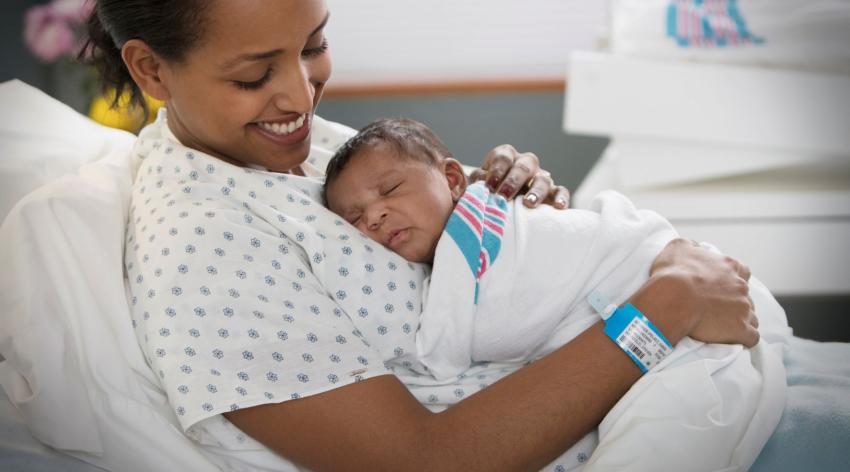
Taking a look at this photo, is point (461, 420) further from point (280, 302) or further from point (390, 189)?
point (390, 189)

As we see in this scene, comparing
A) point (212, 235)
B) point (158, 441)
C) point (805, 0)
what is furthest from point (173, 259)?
point (805, 0)

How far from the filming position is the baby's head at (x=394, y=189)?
139 centimetres

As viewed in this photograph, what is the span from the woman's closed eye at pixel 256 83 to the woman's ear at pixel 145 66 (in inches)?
5.0

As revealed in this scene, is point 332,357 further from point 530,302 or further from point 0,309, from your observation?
point 0,309

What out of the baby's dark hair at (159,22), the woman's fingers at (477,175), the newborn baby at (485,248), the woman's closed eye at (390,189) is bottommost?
the newborn baby at (485,248)

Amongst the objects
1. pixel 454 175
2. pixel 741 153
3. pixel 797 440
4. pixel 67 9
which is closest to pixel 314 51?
pixel 454 175

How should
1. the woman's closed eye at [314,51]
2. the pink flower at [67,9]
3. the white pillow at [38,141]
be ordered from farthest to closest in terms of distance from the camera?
1. the pink flower at [67,9]
2. the white pillow at [38,141]
3. the woman's closed eye at [314,51]

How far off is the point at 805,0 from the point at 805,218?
0.67 meters

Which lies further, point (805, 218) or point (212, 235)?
point (805, 218)

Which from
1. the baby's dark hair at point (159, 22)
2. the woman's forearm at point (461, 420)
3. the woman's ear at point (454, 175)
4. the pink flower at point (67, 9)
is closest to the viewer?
the woman's forearm at point (461, 420)

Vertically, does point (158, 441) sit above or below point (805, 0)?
below

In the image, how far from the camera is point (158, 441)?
46.1 inches

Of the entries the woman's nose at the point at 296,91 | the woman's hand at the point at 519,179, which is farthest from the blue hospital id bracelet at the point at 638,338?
the woman's nose at the point at 296,91

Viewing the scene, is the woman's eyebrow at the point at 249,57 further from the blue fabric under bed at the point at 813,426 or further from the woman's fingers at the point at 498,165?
the blue fabric under bed at the point at 813,426
